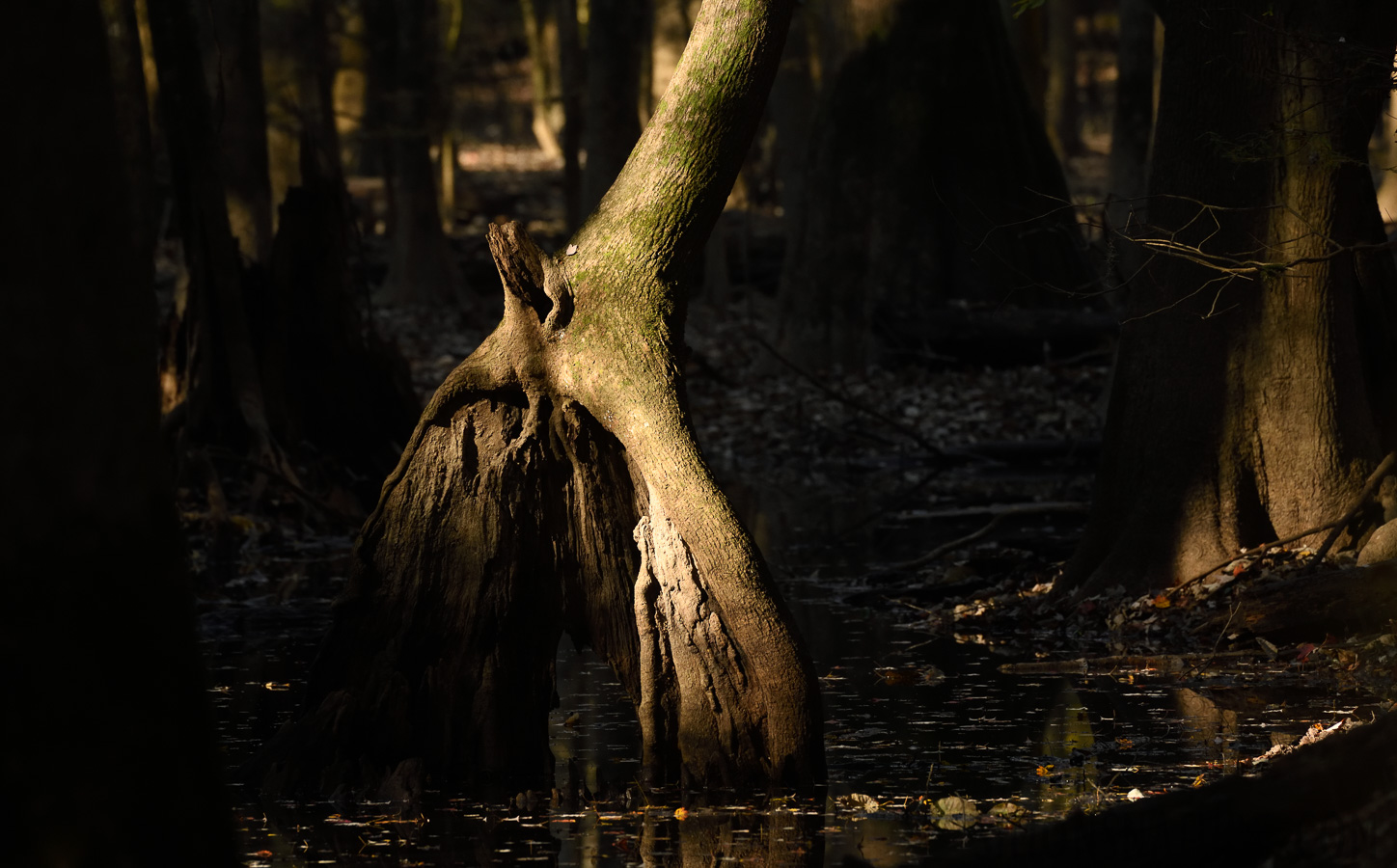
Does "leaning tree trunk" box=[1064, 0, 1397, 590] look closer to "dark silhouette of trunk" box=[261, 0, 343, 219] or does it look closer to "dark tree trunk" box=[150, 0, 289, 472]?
"dark tree trunk" box=[150, 0, 289, 472]

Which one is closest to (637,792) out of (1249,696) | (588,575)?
(588,575)

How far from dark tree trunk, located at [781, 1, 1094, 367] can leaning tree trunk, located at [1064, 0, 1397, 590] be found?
10.3m

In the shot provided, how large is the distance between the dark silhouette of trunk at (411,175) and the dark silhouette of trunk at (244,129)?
8898 mm

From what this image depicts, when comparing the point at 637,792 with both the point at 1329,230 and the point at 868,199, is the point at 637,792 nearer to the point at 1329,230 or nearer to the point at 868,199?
the point at 1329,230

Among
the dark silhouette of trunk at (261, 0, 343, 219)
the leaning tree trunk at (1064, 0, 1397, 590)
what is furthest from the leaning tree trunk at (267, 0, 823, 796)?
the dark silhouette of trunk at (261, 0, 343, 219)

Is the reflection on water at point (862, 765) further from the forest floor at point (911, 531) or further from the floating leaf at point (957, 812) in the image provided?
the forest floor at point (911, 531)

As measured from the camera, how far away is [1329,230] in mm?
8344

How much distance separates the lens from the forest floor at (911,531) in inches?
324

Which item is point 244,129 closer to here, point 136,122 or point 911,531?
point 136,122

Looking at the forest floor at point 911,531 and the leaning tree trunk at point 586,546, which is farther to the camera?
the forest floor at point 911,531

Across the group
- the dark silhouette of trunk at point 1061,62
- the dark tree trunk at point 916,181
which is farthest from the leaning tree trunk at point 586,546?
the dark silhouette of trunk at point 1061,62

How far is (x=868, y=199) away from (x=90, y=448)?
17369mm

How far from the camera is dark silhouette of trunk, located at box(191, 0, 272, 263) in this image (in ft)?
50.4

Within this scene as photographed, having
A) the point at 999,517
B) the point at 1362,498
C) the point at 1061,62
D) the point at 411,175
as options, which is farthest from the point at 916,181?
the point at 1061,62
